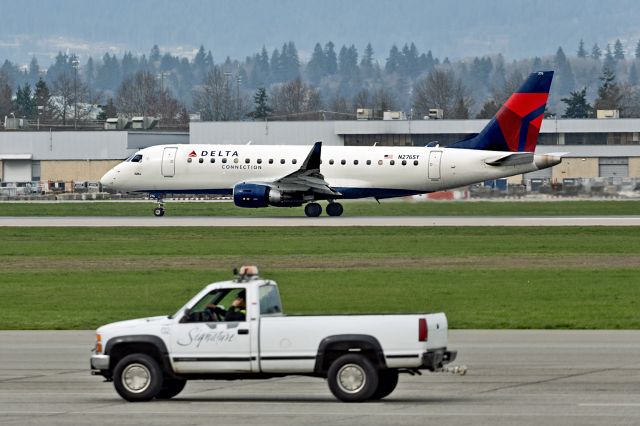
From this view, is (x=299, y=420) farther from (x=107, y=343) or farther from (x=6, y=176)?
(x=6, y=176)

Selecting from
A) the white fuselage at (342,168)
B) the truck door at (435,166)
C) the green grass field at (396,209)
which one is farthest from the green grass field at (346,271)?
the green grass field at (396,209)

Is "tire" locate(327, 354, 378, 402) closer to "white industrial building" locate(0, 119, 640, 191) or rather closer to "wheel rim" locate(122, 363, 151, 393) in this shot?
"wheel rim" locate(122, 363, 151, 393)

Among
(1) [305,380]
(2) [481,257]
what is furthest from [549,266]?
(1) [305,380]

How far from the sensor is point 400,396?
19.0 m

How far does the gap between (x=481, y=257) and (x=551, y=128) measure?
8503 centimetres

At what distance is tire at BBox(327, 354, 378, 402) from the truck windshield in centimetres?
130

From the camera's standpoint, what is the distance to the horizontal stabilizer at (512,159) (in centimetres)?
6341

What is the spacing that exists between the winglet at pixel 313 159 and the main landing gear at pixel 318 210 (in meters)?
2.98

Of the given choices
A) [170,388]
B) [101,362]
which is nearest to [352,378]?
[170,388]

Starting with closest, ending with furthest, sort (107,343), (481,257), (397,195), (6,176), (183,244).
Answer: (107,343) → (481,257) → (183,244) → (397,195) → (6,176)

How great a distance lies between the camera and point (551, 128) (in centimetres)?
12750

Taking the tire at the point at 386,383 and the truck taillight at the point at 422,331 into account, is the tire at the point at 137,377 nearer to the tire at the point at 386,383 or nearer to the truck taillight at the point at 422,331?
the tire at the point at 386,383

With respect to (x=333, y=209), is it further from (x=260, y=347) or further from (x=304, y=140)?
(x=304, y=140)

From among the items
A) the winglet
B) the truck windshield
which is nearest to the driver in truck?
the truck windshield
